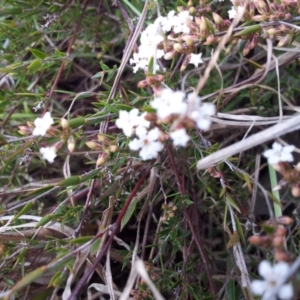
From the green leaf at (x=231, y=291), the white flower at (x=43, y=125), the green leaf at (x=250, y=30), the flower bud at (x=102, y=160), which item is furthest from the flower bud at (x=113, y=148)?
the green leaf at (x=231, y=291)

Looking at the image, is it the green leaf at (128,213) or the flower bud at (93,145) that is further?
the green leaf at (128,213)

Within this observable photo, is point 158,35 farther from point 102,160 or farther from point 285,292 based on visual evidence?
point 285,292

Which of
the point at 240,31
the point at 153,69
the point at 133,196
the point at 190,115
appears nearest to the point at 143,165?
the point at 133,196

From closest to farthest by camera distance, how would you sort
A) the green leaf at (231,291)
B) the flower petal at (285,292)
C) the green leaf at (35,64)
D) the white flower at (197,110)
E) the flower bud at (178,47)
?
the flower petal at (285,292)
the white flower at (197,110)
the flower bud at (178,47)
the green leaf at (231,291)
the green leaf at (35,64)

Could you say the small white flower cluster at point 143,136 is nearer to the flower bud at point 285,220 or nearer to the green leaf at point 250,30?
the flower bud at point 285,220

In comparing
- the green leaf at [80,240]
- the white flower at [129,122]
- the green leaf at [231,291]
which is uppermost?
the white flower at [129,122]

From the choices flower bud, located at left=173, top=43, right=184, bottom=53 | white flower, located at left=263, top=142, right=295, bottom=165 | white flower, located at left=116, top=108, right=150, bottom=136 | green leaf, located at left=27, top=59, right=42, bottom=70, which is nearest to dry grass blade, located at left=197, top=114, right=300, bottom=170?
white flower, located at left=263, top=142, right=295, bottom=165

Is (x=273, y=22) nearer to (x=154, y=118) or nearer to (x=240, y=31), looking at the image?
(x=240, y=31)

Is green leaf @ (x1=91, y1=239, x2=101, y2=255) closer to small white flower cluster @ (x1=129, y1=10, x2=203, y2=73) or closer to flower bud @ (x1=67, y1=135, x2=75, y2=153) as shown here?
flower bud @ (x1=67, y1=135, x2=75, y2=153)
